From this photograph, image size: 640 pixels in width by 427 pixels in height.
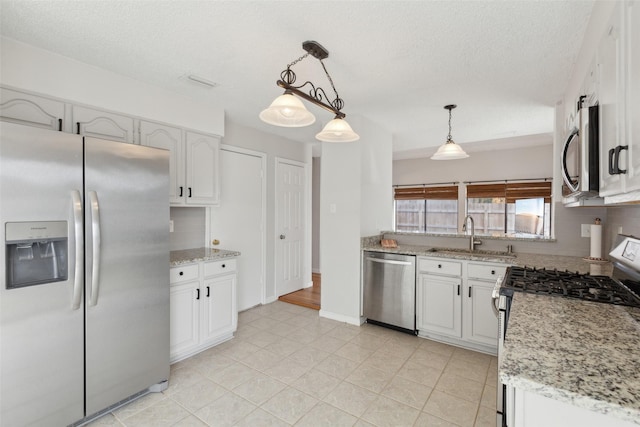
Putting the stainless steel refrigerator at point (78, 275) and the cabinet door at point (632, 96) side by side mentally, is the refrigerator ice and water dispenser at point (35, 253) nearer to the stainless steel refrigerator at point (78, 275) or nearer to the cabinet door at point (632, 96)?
the stainless steel refrigerator at point (78, 275)

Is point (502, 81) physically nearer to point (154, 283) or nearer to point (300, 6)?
point (300, 6)

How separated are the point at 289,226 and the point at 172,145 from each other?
216cm

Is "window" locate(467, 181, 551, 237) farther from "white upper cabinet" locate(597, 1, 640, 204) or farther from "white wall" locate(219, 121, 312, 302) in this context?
"white upper cabinet" locate(597, 1, 640, 204)

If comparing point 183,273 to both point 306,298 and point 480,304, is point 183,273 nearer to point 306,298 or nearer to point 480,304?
point 306,298

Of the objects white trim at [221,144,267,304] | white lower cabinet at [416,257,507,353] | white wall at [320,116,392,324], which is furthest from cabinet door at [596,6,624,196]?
white trim at [221,144,267,304]

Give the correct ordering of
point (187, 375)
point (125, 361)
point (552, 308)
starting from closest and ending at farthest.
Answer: point (552, 308) < point (125, 361) < point (187, 375)

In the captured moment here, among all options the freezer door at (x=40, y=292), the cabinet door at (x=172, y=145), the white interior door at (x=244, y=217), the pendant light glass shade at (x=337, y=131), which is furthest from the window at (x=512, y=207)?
the freezer door at (x=40, y=292)

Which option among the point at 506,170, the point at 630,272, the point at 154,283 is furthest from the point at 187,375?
the point at 506,170

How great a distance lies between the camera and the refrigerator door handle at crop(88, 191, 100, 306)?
5.99 feet

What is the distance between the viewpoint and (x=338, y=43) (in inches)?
77.9

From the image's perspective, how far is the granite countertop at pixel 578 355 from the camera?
2.27 feet

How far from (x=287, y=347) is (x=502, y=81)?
120 inches

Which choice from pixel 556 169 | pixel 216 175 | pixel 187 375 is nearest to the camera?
pixel 187 375

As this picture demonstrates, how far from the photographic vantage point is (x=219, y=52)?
212 cm
